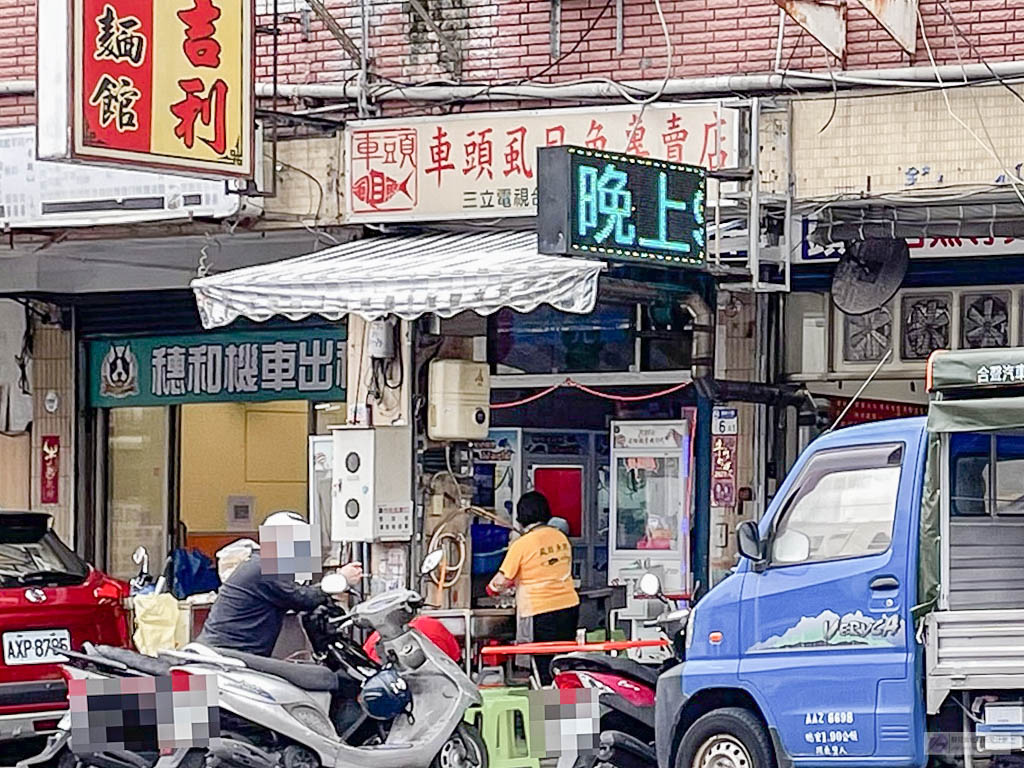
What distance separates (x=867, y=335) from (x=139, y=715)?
7.75 m

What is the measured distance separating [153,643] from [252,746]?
5.80 m

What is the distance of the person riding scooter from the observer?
10.9 metres

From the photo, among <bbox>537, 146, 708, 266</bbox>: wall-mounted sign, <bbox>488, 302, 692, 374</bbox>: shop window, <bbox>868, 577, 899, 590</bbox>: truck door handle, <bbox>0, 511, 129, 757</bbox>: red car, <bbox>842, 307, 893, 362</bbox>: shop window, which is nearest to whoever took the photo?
<bbox>868, 577, 899, 590</bbox>: truck door handle

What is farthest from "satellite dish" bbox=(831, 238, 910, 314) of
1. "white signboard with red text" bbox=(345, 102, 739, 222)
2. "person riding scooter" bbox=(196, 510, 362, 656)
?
"person riding scooter" bbox=(196, 510, 362, 656)

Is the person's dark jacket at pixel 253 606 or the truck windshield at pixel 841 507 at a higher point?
the truck windshield at pixel 841 507

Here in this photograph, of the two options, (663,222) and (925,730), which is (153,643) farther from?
(925,730)

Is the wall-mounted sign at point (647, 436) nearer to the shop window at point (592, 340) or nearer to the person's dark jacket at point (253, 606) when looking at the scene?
the shop window at point (592, 340)

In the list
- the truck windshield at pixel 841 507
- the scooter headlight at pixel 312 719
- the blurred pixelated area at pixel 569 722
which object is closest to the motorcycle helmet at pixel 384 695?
the scooter headlight at pixel 312 719

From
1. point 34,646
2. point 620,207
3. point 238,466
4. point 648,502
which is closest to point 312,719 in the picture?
point 34,646

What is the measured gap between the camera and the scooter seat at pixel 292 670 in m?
10.7

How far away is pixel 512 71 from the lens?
15555 millimetres

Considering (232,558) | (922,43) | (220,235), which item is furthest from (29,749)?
(922,43)

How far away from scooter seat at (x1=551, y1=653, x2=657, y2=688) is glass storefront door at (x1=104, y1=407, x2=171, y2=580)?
751cm

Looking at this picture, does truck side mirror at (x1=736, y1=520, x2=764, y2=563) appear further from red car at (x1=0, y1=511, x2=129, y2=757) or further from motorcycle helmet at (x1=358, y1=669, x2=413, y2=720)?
red car at (x1=0, y1=511, x2=129, y2=757)
